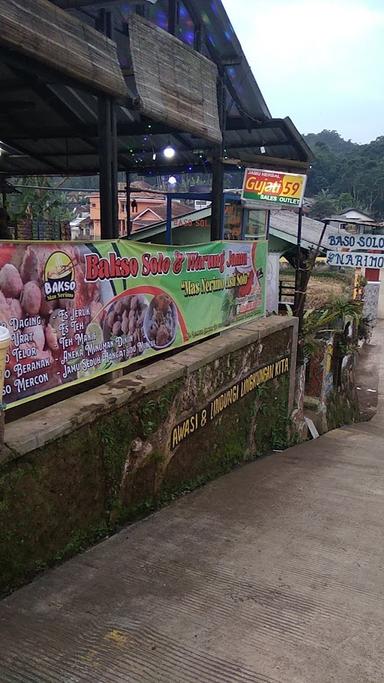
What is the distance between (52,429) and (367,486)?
399 cm

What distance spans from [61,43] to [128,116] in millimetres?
3000

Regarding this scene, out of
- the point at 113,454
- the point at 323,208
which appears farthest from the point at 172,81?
the point at 323,208

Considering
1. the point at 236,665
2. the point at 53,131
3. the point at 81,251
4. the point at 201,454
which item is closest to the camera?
the point at 236,665

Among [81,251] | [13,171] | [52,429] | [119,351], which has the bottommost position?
[52,429]

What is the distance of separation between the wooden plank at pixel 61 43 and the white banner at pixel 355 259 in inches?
225

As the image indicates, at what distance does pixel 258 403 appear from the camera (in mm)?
7359

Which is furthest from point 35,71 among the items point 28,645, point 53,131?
point 28,645

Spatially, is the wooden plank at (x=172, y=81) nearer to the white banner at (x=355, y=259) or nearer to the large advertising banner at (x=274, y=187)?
the large advertising banner at (x=274, y=187)

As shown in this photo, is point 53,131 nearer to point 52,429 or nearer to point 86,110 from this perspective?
point 86,110

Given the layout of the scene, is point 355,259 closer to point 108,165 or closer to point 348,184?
point 108,165

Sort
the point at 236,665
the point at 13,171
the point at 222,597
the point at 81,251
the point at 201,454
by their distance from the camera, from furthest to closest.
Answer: the point at 13,171 → the point at 201,454 → the point at 81,251 → the point at 222,597 → the point at 236,665

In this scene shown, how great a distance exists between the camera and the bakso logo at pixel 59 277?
11.8ft

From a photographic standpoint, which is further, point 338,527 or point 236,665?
point 338,527

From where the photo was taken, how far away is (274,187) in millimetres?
8984
